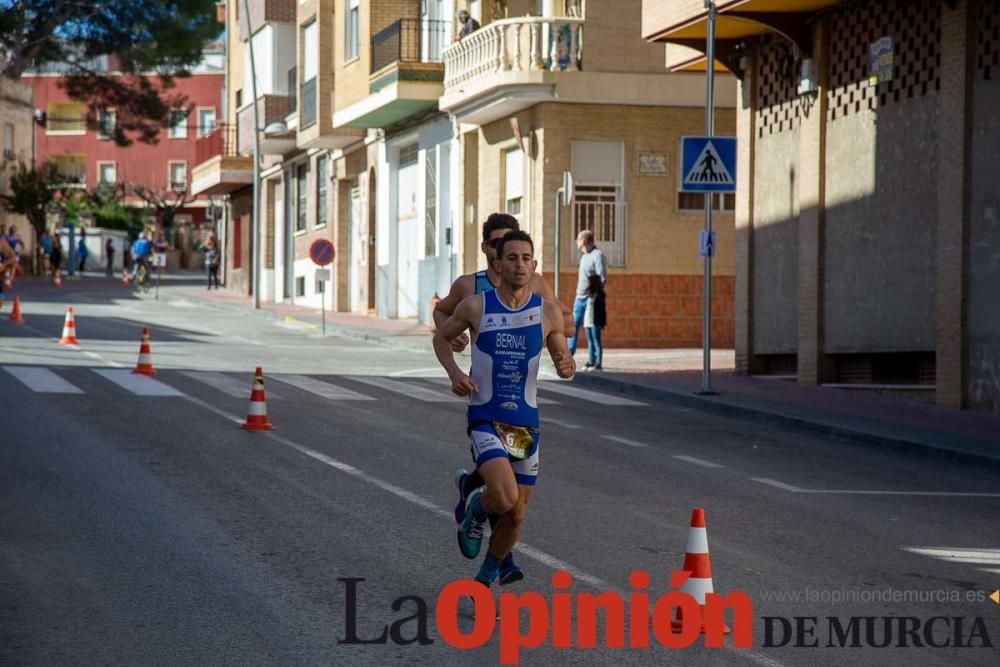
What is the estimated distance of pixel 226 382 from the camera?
789 inches

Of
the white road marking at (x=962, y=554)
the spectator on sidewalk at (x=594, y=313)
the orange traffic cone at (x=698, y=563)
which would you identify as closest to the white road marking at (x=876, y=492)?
the white road marking at (x=962, y=554)

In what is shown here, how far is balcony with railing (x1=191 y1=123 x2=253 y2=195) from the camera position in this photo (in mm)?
55375

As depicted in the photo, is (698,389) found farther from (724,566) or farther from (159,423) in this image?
(724,566)

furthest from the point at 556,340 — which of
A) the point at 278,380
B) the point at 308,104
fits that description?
the point at 308,104

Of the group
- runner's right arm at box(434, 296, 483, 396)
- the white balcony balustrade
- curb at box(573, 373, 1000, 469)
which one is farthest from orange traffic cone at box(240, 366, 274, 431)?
the white balcony balustrade

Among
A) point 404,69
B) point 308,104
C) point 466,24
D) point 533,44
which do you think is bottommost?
point 533,44

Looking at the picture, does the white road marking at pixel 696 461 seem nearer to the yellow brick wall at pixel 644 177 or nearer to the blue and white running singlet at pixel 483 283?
the blue and white running singlet at pixel 483 283

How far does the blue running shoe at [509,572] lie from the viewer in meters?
7.81

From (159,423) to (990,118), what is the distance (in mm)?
9302

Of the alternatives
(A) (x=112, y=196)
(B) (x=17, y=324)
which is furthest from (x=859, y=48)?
(A) (x=112, y=196)

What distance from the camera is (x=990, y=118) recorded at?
1817cm

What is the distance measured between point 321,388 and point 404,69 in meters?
16.5

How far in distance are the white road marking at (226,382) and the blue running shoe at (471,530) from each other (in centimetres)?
1066

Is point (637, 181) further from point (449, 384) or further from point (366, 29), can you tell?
point (366, 29)
